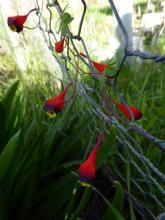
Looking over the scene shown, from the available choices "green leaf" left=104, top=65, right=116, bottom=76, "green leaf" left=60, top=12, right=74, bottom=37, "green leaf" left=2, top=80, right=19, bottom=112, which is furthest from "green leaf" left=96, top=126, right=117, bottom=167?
"green leaf" left=2, top=80, right=19, bottom=112

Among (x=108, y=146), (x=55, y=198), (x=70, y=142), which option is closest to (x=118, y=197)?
(x=108, y=146)

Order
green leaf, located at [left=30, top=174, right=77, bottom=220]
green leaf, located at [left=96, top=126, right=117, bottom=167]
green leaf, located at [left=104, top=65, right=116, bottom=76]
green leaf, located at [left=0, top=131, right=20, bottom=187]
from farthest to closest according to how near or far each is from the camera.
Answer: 1. green leaf, located at [left=30, top=174, right=77, bottom=220]
2. green leaf, located at [left=0, top=131, right=20, bottom=187]
3. green leaf, located at [left=96, top=126, right=117, bottom=167]
4. green leaf, located at [left=104, top=65, right=116, bottom=76]

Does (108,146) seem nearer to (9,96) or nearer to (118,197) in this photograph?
(118,197)

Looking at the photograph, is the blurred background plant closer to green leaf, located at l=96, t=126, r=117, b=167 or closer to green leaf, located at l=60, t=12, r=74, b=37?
green leaf, located at l=96, t=126, r=117, b=167

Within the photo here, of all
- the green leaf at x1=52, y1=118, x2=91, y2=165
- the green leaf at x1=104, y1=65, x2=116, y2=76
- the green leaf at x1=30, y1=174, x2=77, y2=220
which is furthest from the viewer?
the green leaf at x1=52, y1=118, x2=91, y2=165

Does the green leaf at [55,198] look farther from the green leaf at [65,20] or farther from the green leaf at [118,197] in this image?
the green leaf at [65,20]

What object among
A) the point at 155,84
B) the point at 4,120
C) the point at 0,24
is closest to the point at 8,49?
the point at 0,24

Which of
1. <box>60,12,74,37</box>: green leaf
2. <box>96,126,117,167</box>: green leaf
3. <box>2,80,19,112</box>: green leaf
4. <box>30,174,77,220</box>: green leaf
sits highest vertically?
<box>60,12,74,37</box>: green leaf

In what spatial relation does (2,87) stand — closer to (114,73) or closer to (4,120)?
(4,120)
